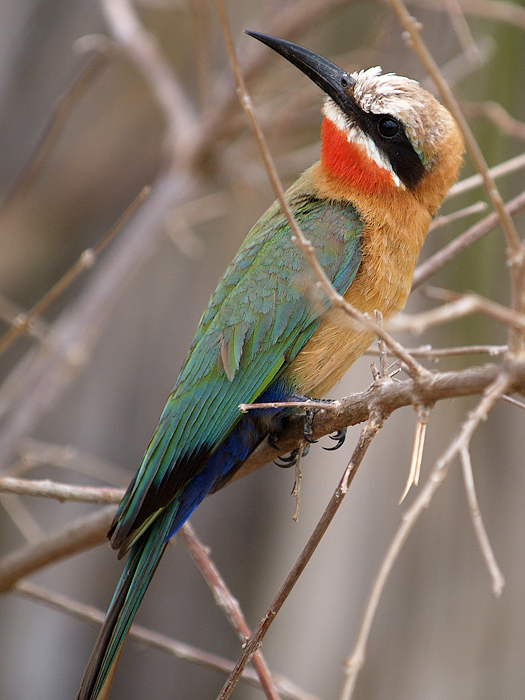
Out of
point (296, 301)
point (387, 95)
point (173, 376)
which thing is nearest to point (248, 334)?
point (296, 301)

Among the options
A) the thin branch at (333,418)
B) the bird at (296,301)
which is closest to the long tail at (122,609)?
the bird at (296,301)

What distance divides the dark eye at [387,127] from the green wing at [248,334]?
24 cm

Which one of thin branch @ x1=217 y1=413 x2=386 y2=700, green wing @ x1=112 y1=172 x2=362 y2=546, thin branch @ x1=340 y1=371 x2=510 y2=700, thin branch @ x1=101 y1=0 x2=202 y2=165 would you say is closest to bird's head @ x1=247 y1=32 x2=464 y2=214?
green wing @ x1=112 y1=172 x2=362 y2=546

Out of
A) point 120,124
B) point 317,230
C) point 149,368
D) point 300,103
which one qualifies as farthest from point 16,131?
point 317,230

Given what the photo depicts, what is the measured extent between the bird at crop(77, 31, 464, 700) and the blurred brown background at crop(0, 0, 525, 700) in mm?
382

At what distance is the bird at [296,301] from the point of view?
6.00ft

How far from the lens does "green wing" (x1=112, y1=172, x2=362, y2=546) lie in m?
1.90

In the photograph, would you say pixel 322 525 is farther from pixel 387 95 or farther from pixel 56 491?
pixel 387 95

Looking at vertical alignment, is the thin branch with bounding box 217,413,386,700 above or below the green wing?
below

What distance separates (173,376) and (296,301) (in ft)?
6.64

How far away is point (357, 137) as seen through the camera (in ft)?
7.27

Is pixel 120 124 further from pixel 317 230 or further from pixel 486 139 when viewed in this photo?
pixel 317 230

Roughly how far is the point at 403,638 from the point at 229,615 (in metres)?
1.77

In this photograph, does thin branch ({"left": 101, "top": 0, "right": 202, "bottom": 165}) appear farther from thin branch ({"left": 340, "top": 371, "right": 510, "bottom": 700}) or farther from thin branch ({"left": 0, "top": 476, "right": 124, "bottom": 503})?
thin branch ({"left": 340, "top": 371, "right": 510, "bottom": 700})
